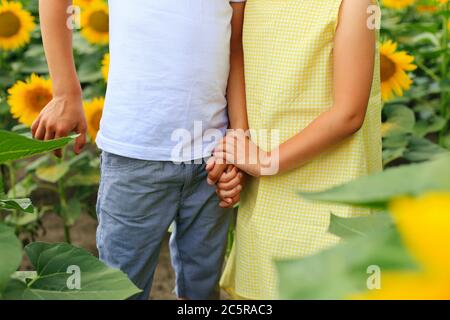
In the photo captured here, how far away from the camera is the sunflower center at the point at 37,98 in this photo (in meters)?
1.67

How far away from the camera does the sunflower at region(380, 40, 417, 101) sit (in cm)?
154

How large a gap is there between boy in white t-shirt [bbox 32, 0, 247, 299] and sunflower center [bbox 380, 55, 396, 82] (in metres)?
0.54

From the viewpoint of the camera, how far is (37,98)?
1.67 metres

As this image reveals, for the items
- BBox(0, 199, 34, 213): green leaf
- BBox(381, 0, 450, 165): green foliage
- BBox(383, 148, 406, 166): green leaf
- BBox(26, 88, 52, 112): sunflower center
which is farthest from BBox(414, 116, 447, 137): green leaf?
BBox(0, 199, 34, 213): green leaf

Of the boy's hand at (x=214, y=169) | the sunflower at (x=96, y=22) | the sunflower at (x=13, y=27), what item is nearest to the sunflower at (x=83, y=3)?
the sunflower at (x=96, y=22)

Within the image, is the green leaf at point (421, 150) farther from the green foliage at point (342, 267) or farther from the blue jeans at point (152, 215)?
the green foliage at point (342, 267)

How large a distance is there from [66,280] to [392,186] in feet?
0.93

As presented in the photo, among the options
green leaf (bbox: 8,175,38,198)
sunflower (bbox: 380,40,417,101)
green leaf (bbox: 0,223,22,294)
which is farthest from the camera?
green leaf (bbox: 8,175,38,198)

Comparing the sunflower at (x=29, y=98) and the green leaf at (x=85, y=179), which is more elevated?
the sunflower at (x=29, y=98)

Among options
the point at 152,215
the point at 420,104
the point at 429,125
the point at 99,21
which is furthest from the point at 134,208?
the point at 420,104

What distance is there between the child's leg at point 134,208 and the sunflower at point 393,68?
0.64 m

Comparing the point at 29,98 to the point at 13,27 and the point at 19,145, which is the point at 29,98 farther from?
the point at 19,145

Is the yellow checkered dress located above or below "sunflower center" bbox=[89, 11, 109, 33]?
below

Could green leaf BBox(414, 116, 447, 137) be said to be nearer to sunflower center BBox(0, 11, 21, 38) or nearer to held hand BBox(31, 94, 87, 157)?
held hand BBox(31, 94, 87, 157)
